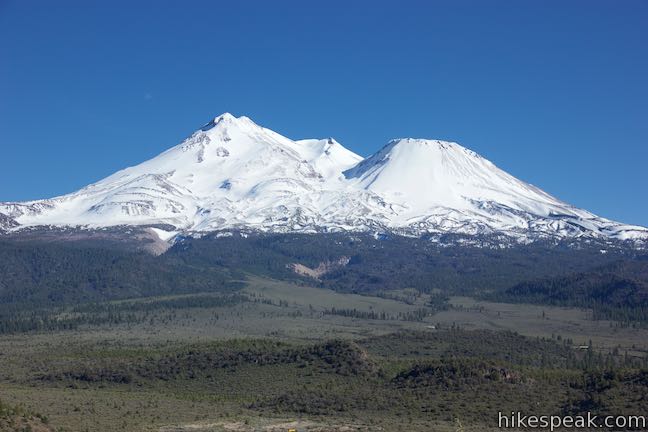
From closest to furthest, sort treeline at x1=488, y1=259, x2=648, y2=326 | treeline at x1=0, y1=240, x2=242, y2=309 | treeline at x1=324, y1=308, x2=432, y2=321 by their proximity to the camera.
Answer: treeline at x1=324, y1=308, x2=432, y2=321
treeline at x1=488, y1=259, x2=648, y2=326
treeline at x1=0, y1=240, x2=242, y2=309

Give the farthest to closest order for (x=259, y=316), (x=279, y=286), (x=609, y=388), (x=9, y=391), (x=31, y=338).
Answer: (x=279, y=286) < (x=259, y=316) < (x=31, y=338) < (x=9, y=391) < (x=609, y=388)

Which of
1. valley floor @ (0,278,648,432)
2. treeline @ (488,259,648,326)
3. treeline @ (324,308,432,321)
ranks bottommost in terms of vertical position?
valley floor @ (0,278,648,432)

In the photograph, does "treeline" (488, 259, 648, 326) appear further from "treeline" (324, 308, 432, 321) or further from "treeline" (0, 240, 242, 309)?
"treeline" (0, 240, 242, 309)

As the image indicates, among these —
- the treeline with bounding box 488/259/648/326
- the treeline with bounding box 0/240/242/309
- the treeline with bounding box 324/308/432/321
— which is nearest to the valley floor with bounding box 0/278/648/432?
the treeline with bounding box 324/308/432/321

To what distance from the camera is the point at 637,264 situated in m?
188

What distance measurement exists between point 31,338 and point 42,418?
211 feet

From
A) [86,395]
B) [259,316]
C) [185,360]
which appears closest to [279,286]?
[259,316]

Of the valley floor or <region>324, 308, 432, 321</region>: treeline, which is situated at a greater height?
<region>324, 308, 432, 321</region>: treeline

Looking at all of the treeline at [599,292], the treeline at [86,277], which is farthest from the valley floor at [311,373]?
the treeline at [86,277]

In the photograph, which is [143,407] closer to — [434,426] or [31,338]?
[434,426]

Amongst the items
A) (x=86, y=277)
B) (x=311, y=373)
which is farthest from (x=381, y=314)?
(x=311, y=373)

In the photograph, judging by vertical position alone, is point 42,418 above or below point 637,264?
below

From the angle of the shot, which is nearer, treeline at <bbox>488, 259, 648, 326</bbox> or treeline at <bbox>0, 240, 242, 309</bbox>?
treeline at <bbox>488, 259, 648, 326</bbox>

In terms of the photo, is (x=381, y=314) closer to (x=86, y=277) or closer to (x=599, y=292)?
(x=599, y=292)
